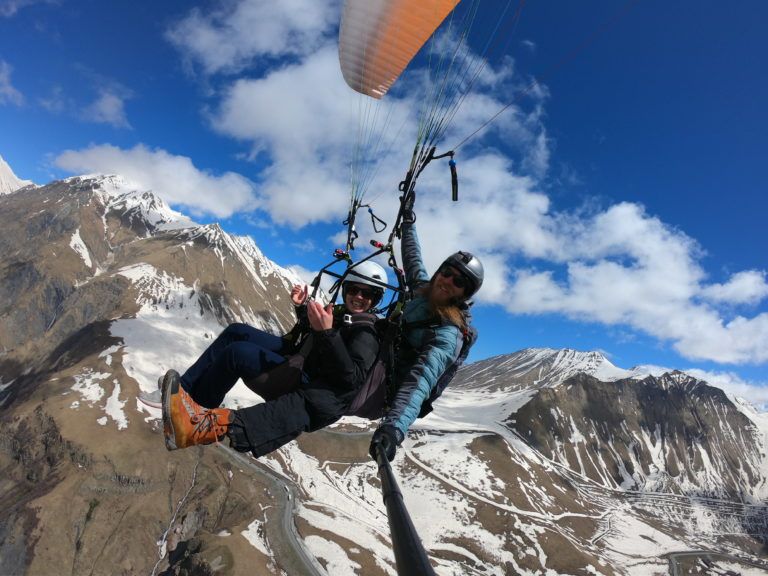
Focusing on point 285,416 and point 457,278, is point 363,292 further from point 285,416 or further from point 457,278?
point 285,416

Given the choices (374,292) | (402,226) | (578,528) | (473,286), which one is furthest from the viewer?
(578,528)

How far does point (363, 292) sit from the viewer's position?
26.9 ft

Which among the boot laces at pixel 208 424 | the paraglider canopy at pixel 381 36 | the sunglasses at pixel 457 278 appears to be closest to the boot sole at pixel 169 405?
the boot laces at pixel 208 424

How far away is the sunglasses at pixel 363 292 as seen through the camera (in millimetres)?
8188

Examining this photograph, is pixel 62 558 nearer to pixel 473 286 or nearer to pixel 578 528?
pixel 473 286

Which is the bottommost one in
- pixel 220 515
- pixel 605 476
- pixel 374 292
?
pixel 220 515

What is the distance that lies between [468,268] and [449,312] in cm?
86

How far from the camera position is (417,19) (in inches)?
484

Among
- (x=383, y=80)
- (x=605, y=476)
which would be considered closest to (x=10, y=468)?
(x=383, y=80)

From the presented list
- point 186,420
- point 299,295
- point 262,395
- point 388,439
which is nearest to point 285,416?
point 262,395

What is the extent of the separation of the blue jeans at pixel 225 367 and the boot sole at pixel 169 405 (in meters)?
0.88

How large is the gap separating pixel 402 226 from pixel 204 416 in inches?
234

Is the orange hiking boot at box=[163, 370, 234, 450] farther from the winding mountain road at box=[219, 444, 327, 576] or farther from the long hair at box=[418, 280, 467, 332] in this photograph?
the winding mountain road at box=[219, 444, 327, 576]

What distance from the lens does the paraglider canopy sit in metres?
12.2
